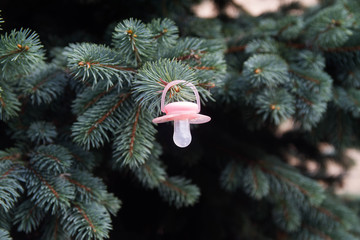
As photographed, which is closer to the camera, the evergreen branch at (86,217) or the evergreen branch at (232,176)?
the evergreen branch at (86,217)

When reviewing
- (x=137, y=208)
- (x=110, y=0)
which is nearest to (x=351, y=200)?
(x=137, y=208)

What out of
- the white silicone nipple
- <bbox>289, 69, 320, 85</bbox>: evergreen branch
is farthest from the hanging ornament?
<bbox>289, 69, 320, 85</bbox>: evergreen branch

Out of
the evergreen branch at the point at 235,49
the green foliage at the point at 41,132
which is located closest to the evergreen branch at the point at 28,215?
the green foliage at the point at 41,132

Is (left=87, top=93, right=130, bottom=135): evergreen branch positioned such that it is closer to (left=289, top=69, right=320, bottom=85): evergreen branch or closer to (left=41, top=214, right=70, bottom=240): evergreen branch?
(left=41, top=214, right=70, bottom=240): evergreen branch

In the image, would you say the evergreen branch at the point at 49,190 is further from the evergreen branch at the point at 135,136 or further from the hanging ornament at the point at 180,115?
the hanging ornament at the point at 180,115

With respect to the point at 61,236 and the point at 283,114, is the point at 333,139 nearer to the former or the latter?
the point at 283,114

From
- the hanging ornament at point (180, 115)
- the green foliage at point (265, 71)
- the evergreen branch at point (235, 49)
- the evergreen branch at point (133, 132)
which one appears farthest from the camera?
the evergreen branch at point (235, 49)
